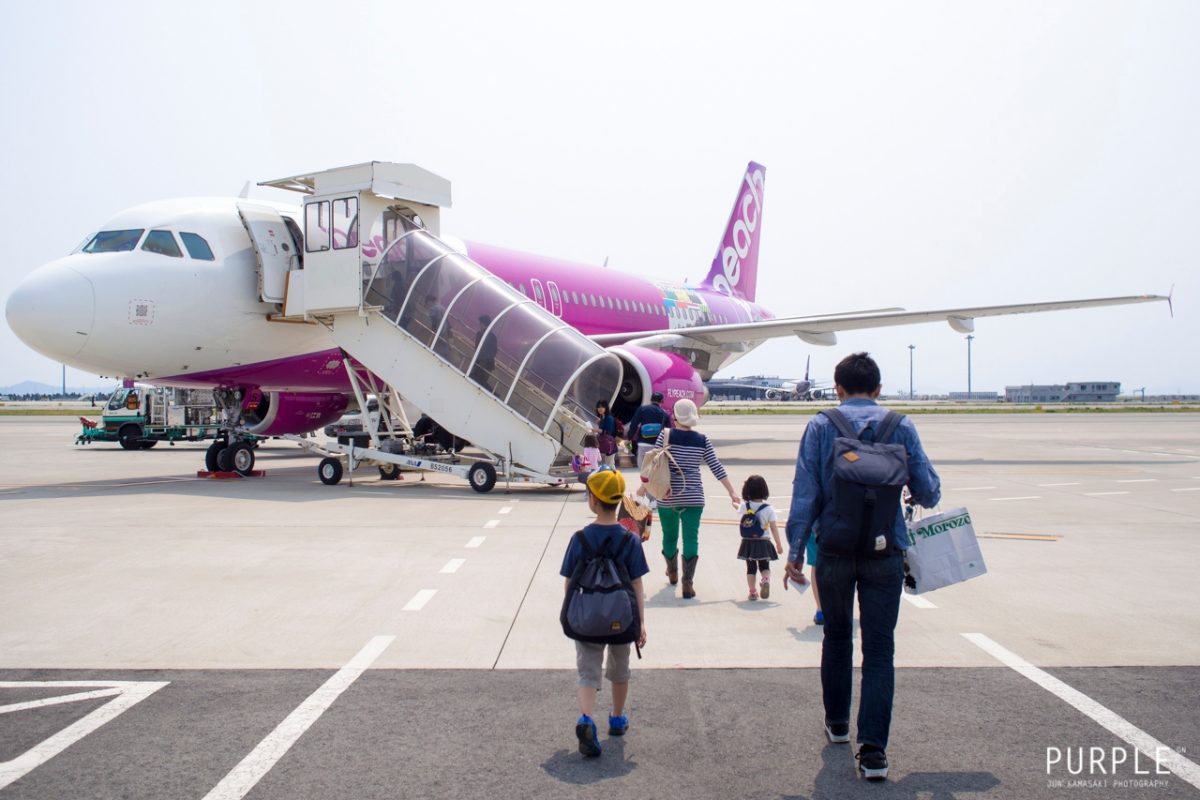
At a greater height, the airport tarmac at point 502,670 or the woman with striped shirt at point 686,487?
the woman with striped shirt at point 686,487

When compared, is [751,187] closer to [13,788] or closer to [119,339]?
[119,339]

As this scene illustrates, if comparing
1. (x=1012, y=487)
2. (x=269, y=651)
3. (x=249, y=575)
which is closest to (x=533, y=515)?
(x=249, y=575)

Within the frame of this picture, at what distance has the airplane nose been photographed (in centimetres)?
1281

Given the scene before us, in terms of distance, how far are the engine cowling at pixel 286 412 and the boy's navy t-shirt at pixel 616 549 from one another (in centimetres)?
1402

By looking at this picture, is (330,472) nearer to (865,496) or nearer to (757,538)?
(757,538)

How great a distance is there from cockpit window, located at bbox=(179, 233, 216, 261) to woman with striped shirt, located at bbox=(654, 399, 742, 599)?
9.85m

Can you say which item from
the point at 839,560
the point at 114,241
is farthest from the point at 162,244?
the point at 839,560

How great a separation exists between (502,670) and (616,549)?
1340 mm

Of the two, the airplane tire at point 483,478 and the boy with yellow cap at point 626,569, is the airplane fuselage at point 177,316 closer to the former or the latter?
the airplane tire at point 483,478

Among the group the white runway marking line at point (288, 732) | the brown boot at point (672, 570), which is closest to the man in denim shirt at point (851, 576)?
the white runway marking line at point (288, 732)

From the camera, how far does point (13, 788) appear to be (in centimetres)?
359

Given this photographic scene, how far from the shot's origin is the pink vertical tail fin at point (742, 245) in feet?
107

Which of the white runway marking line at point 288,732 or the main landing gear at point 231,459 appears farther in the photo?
the main landing gear at point 231,459

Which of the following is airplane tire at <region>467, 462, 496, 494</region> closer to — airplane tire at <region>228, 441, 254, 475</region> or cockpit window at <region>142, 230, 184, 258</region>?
airplane tire at <region>228, 441, 254, 475</region>
